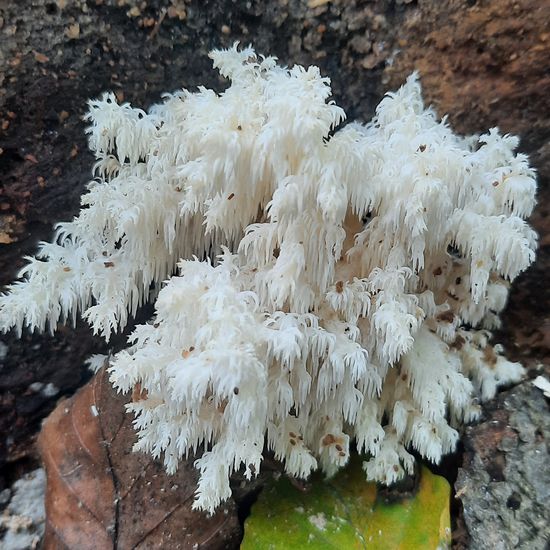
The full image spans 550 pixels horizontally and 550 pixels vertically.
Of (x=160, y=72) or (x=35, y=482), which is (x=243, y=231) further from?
(x=35, y=482)

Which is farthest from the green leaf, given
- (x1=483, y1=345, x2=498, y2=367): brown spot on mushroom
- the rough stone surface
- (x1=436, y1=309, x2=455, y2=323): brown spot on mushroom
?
(x1=436, y1=309, x2=455, y2=323): brown spot on mushroom

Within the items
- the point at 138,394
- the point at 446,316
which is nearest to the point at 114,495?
the point at 138,394

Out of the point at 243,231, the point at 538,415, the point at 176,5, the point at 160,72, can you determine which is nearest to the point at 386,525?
the point at 538,415

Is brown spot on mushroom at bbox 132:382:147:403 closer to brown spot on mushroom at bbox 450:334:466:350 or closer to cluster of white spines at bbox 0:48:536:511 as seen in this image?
cluster of white spines at bbox 0:48:536:511

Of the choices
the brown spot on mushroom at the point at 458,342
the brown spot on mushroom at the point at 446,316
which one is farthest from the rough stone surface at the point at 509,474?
the brown spot on mushroom at the point at 446,316

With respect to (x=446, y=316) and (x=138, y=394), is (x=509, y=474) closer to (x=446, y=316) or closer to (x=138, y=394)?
(x=446, y=316)

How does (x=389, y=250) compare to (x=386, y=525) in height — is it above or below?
above
